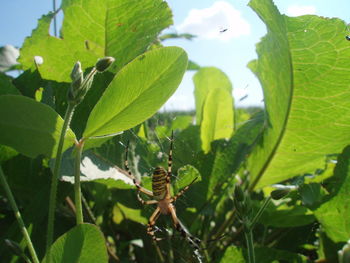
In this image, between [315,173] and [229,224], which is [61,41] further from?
[315,173]

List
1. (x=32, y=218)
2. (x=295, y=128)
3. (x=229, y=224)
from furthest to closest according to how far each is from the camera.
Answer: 1. (x=229, y=224)
2. (x=295, y=128)
3. (x=32, y=218)

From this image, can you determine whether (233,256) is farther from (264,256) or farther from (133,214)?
(133,214)

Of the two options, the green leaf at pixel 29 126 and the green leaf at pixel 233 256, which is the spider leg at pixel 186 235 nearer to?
the green leaf at pixel 233 256

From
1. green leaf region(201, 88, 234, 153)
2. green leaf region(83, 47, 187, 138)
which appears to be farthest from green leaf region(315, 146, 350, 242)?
green leaf region(83, 47, 187, 138)

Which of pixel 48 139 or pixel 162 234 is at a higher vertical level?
pixel 48 139

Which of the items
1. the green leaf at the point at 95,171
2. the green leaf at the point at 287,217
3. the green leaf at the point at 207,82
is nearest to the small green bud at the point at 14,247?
the green leaf at the point at 95,171

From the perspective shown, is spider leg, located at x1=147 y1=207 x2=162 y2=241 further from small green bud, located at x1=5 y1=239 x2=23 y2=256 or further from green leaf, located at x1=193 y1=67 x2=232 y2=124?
green leaf, located at x1=193 y1=67 x2=232 y2=124

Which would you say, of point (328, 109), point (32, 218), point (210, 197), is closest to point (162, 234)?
point (210, 197)

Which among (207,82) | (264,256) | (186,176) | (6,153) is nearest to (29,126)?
(6,153)
